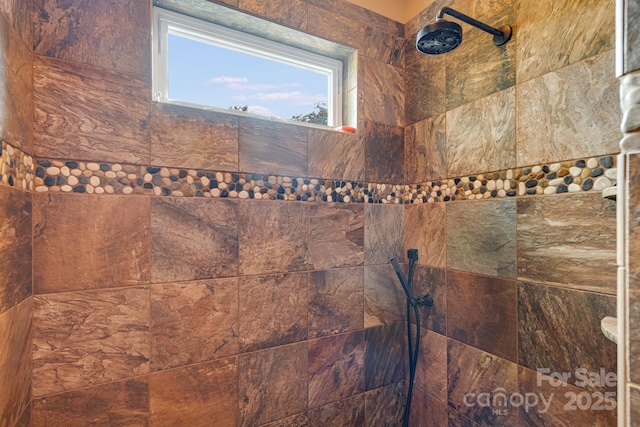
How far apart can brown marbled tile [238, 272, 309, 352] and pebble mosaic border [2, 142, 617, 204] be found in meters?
0.35

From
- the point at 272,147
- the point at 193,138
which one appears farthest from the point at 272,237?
the point at 193,138

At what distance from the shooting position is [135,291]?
997mm

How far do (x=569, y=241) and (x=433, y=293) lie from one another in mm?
600

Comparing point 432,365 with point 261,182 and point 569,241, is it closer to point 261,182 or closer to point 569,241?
point 569,241

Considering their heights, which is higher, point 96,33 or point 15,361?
point 96,33

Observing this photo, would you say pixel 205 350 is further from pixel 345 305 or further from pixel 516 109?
pixel 516 109

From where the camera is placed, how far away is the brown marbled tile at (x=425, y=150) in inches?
54.3

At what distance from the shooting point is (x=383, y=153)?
4.91ft

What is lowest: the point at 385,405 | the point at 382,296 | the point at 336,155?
the point at 385,405

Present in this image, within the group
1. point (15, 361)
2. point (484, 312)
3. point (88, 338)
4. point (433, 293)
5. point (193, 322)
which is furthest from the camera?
point (433, 293)

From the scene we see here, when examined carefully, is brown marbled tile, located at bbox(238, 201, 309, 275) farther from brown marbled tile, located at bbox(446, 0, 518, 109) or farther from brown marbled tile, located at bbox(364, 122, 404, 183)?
brown marbled tile, located at bbox(446, 0, 518, 109)

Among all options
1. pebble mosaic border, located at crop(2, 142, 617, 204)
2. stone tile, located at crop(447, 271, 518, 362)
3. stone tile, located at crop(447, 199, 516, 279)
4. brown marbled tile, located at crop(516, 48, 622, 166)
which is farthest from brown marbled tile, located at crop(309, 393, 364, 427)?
brown marbled tile, located at crop(516, 48, 622, 166)

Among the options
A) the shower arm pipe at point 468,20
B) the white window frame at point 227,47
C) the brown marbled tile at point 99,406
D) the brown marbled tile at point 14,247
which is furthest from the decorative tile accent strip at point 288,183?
the brown marbled tile at point 99,406

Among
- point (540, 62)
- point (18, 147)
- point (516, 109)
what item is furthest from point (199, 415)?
point (540, 62)
